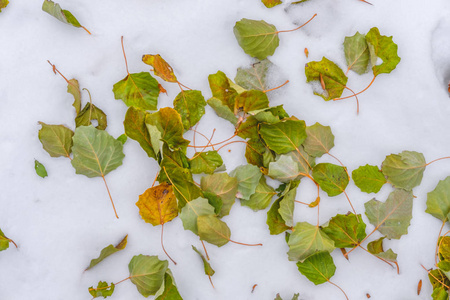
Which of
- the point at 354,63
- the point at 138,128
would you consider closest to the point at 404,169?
the point at 354,63

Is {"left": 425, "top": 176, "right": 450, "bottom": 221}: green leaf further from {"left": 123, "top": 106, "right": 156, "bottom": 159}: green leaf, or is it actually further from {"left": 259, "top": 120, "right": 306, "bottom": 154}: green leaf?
{"left": 123, "top": 106, "right": 156, "bottom": 159}: green leaf

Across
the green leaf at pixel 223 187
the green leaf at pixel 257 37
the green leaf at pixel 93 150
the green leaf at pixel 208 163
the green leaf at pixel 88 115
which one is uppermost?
the green leaf at pixel 257 37

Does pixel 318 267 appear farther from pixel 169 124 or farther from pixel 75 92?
pixel 75 92

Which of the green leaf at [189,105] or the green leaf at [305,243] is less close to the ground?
the green leaf at [189,105]

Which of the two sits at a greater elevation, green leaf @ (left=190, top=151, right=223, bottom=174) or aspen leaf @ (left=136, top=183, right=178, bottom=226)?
green leaf @ (left=190, top=151, right=223, bottom=174)

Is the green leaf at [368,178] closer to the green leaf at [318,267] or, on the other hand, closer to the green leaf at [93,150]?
the green leaf at [318,267]

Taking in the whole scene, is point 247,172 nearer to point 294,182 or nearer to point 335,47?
point 294,182

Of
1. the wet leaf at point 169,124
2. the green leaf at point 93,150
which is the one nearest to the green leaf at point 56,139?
the green leaf at point 93,150

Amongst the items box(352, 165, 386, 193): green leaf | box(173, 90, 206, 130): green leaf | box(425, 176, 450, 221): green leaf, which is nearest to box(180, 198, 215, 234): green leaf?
box(173, 90, 206, 130): green leaf
